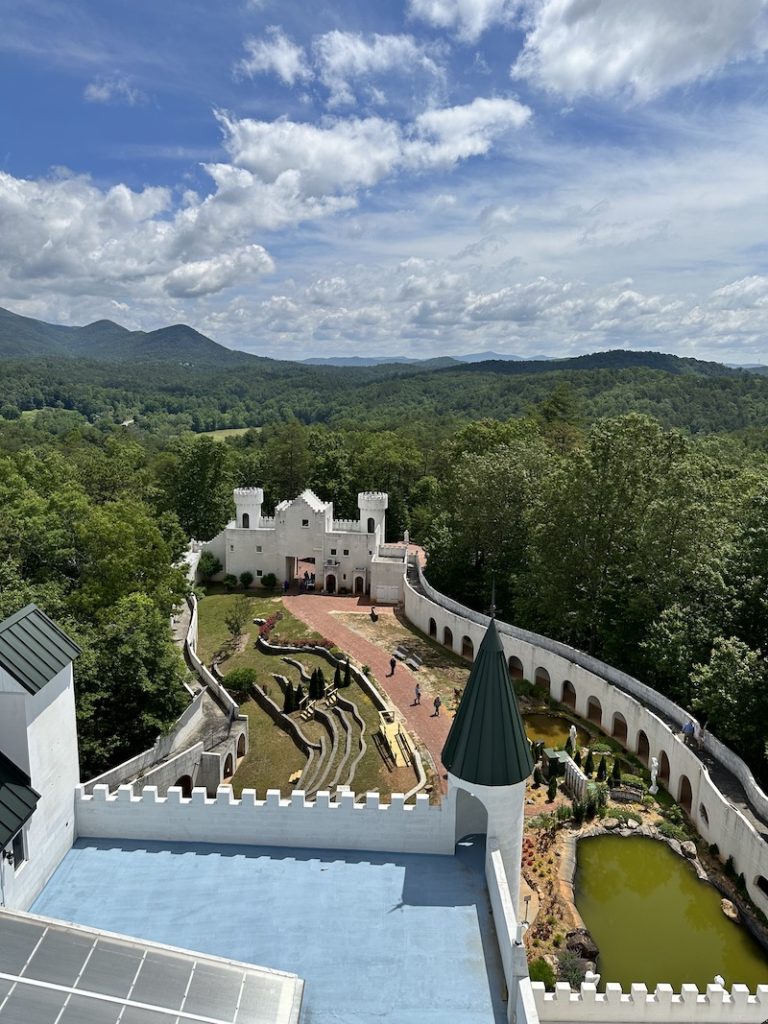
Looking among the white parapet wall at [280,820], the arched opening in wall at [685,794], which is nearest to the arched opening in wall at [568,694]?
the arched opening in wall at [685,794]

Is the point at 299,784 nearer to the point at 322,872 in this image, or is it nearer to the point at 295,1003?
the point at 322,872

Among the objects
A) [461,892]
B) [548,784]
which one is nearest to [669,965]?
[548,784]

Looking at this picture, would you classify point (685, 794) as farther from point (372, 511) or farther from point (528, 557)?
point (372, 511)

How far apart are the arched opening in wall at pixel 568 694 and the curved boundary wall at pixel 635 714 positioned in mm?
53

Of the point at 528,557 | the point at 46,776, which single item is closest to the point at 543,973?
the point at 46,776

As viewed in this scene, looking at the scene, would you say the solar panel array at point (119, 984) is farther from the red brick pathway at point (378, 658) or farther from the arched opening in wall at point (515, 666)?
the arched opening in wall at point (515, 666)

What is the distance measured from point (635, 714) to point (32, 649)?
2576 cm

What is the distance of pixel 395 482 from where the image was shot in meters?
68.2

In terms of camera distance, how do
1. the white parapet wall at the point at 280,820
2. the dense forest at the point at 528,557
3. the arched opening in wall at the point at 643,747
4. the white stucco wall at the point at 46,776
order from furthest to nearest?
the arched opening in wall at the point at 643,747, the dense forest at the point at 528,557, the white parapet wall at the point at 280,820, the white stucco wall at the point at 46,776

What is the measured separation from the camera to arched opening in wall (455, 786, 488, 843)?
1435 centimetres

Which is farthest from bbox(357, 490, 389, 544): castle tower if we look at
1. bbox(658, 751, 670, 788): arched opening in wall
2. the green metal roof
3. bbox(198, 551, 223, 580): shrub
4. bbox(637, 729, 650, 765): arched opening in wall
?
the green metal roof

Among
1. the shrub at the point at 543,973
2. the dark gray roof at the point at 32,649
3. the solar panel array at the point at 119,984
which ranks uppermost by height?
the dark gray roof at the point at 32,649

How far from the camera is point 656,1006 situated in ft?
52.5

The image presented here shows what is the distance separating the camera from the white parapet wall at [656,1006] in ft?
51.0
